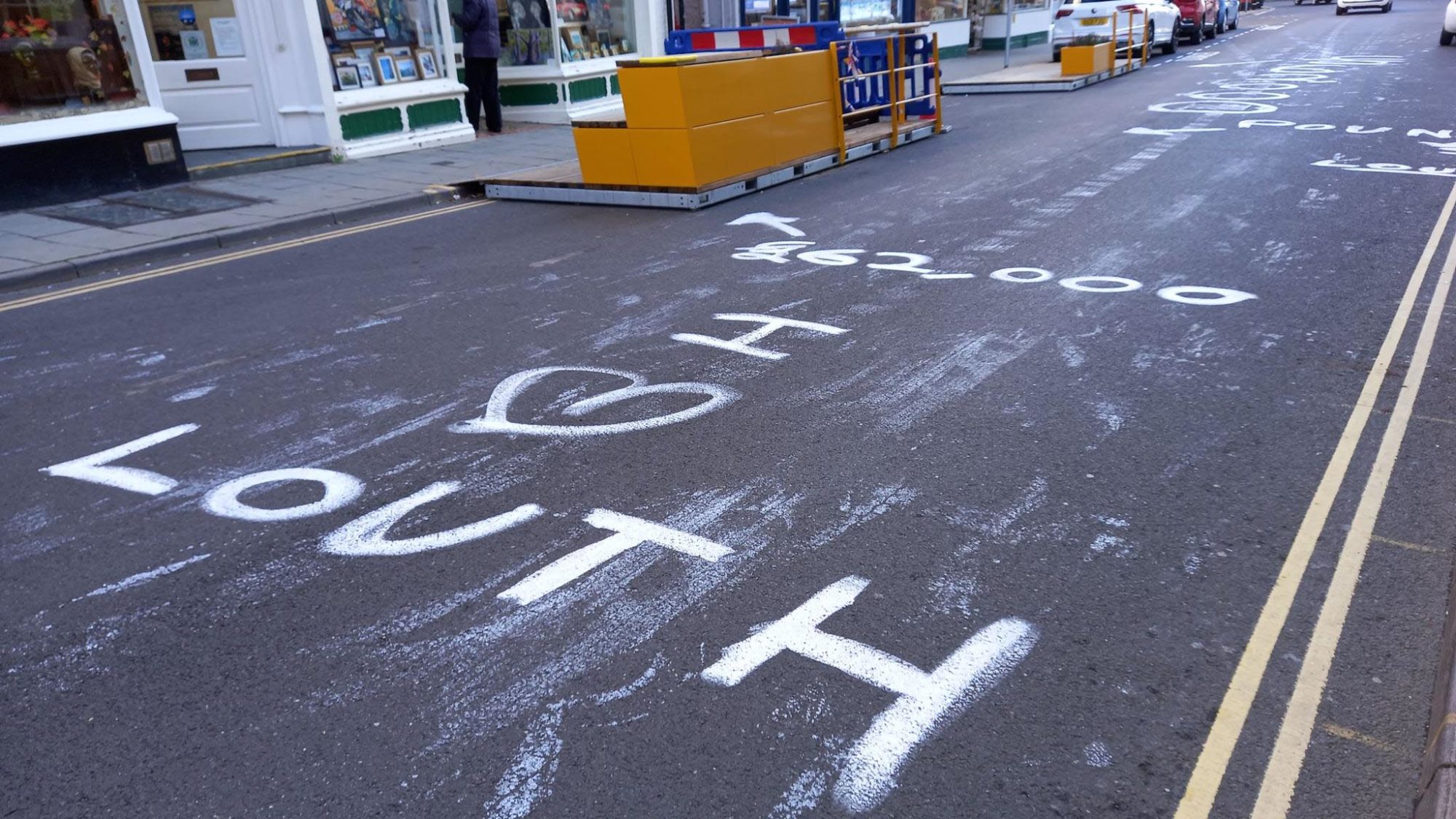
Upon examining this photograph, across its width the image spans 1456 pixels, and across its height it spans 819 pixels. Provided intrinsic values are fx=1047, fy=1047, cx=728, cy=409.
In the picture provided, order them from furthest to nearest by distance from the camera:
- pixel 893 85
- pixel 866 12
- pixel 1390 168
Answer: pixel 866 12
pixel 893 85
pixel 1390 168

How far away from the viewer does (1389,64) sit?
22.4m

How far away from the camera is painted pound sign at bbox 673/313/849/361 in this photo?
20.5ft

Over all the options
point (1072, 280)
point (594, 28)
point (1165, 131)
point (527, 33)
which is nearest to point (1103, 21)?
point (1165, 131)

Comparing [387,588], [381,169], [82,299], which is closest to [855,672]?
[387,588]

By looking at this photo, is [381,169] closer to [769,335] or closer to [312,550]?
[769,335]

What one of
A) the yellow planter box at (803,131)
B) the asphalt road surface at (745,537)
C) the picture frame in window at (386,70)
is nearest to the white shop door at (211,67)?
the picture frame in window at (386,70)

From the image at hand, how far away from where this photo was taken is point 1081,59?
22.0m

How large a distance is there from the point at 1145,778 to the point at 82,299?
8.32m

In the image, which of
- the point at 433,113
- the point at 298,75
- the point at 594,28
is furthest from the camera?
the point at 594,28

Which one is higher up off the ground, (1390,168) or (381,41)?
(381,41)

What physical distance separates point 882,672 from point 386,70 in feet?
47.0

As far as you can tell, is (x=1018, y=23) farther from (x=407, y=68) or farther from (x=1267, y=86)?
(x=407, y=68)

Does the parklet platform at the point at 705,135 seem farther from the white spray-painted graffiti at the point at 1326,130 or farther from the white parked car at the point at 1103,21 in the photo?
the white parked car at the point at 1103,21

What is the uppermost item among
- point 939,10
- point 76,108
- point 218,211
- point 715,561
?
point 939,10
